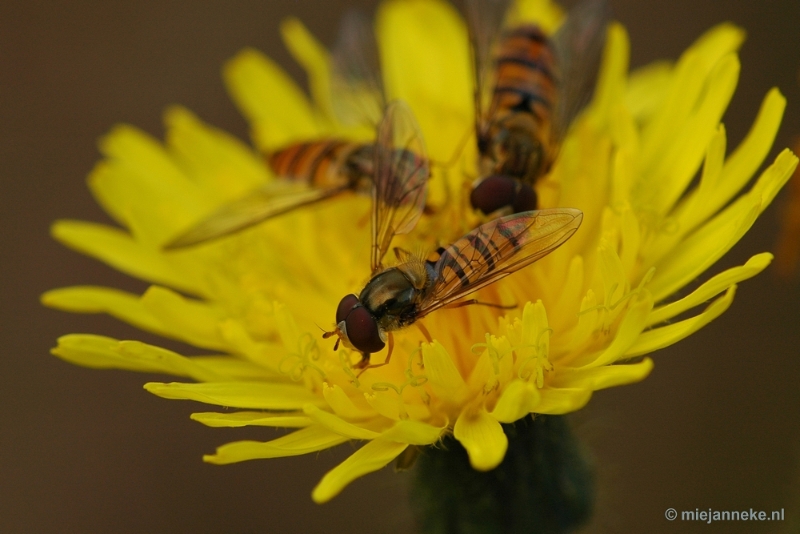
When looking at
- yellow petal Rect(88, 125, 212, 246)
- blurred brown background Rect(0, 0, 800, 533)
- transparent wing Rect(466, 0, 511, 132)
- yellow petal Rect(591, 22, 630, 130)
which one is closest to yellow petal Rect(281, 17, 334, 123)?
yellow petal Rect(88, 125, 212, 246)

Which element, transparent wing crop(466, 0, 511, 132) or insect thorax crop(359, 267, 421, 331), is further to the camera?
transparent wing crop(466, 0, 511, 132)

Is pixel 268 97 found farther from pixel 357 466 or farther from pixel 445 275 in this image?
pixel 357 466

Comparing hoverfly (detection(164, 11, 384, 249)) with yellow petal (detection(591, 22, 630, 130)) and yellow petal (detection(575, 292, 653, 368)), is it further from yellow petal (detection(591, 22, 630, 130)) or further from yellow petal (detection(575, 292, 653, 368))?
yellow petal (detection(575, 292, 653, 368))

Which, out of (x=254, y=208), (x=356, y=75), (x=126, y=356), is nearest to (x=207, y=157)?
(x=356, y=75)

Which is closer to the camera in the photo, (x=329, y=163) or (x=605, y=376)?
(x=605, y=376)

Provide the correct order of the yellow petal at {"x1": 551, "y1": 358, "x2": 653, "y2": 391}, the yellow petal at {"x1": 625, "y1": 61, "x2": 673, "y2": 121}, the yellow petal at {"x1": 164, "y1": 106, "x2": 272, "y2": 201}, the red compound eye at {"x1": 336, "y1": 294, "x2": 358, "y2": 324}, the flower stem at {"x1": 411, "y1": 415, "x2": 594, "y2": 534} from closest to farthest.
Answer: the yellow petal at {"x1": 551, "y1": 358, "x2": 653, "y2": 391}, the red compound eye at {"x1": 336, "y1": 294, "x2": 358, "y2": 324}, the flower stem at {"x1": 411, "y1": 415, "x2": 594, "y2": 534}, the yellow petal at {"x1": 625, "y1": 61, "x2": 673, "y2": 121}, the yellow petal at {"x1": 164, "y1": 106, "x2": 272, "y2": 201}

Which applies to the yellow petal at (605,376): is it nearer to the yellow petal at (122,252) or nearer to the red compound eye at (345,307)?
the red compound eye at (345,307)

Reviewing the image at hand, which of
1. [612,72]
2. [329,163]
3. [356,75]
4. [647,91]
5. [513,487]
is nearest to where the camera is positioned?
[513,487]

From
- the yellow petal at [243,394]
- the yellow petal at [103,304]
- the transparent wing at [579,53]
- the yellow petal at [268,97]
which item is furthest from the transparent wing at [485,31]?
the yellow petal at [103,304]
